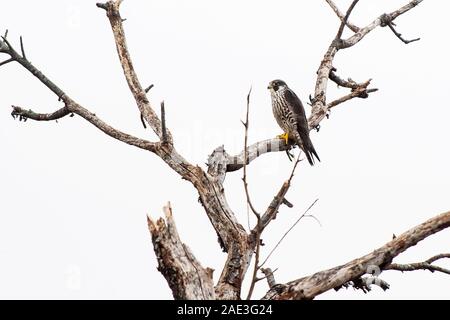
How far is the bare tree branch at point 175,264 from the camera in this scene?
135 inches

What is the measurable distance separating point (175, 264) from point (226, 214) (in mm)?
992

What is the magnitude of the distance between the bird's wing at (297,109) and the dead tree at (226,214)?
19cm

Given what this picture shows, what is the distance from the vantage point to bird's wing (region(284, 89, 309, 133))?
5.72 meters

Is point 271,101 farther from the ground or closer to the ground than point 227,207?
farther from the ground

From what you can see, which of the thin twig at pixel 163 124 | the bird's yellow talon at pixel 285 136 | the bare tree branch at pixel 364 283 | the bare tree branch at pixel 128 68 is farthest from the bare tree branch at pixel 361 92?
the bare tree branch at pixel 364 283

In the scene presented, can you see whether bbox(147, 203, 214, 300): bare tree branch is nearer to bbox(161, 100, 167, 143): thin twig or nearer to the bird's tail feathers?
bbox(161, 100, 167, 143): thin twig

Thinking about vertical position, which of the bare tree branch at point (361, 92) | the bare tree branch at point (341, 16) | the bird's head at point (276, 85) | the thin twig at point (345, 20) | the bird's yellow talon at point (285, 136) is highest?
the bare tree branch at point (341, 16)

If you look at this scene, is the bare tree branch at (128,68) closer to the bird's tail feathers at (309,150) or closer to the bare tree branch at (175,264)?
the bird's tail feathers at (309,150)

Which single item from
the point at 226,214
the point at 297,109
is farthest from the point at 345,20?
the point at 226,214
